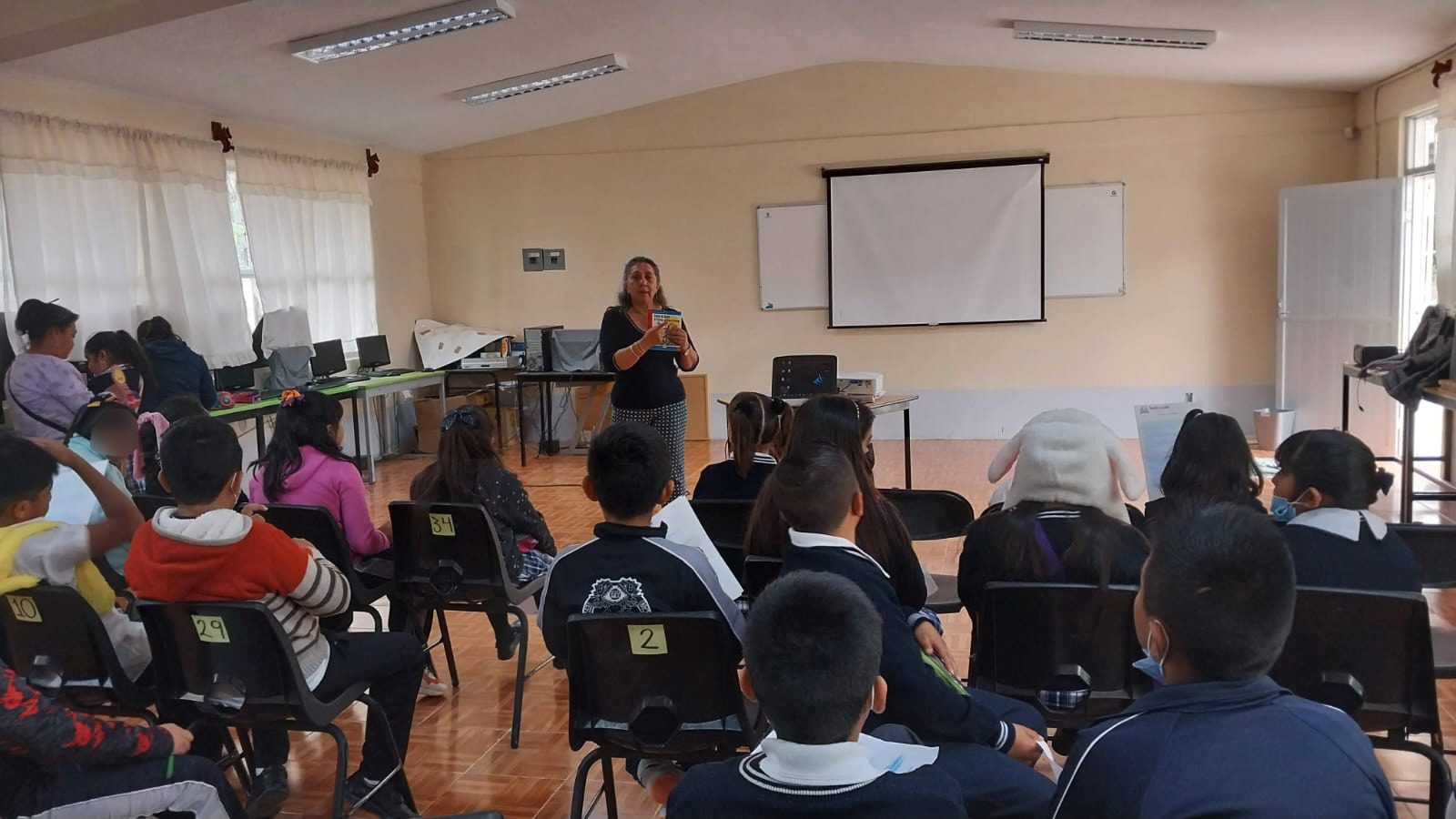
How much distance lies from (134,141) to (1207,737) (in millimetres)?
6894

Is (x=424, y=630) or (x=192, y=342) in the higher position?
(x=192, y=342)

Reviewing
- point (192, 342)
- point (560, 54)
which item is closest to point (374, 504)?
point (192, 342)

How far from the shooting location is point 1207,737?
3.53 feet

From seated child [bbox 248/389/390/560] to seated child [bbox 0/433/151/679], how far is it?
69 cm

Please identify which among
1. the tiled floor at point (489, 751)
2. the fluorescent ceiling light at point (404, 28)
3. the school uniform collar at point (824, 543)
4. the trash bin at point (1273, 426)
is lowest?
the tiled floor at point (489, 751)

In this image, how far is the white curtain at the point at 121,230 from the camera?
5.45m

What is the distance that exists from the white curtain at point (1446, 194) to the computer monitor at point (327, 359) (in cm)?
730

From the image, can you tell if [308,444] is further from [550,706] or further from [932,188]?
[932,188]

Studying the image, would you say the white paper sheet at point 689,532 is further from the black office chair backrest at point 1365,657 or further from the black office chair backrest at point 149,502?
the black office chair backrest at point 149,502

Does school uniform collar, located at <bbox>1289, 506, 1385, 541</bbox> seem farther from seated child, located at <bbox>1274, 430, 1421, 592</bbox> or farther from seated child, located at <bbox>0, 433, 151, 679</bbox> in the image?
seated child, located at <bbox>0, 433, 151, 679</bbox>

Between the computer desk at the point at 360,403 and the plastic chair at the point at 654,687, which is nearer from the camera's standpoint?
the plastic chair at the point at 654,687

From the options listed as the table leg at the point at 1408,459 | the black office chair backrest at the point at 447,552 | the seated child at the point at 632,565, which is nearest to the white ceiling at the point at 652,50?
the table leg at the point at 1408,459

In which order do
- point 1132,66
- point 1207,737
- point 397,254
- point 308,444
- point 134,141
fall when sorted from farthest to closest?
point 397,254 → point 1132,66 → point 134,141 → point 308,444 → point 1207,737

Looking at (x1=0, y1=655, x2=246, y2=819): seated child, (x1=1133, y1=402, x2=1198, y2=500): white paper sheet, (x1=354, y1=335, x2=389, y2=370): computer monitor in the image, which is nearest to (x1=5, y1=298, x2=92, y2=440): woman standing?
(x1=354, y1=335, x2=389, y2=370): computer monitor
